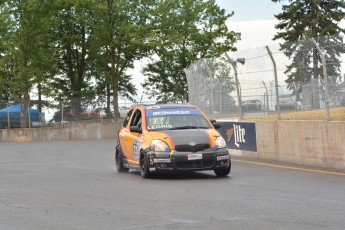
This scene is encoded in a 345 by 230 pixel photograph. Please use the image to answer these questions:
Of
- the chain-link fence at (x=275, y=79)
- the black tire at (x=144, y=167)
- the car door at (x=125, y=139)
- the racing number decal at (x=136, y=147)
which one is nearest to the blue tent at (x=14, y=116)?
the chain-link fence at (x=275, y=79)

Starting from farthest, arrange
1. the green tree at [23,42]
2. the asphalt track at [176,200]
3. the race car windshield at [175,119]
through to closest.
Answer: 1. the green tree at [23,42]
2. the race car windshield at [175,119]
3. the asphalt track at [176,200]

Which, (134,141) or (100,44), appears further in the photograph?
(100,44)

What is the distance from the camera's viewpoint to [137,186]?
13.8 meters

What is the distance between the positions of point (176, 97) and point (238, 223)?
5652cm

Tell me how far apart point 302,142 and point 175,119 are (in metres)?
3.60

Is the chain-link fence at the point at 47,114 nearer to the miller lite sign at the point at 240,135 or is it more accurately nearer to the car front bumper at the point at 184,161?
the miller lite sign at the point at 240,135

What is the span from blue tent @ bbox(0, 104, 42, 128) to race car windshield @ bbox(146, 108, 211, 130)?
113 ft

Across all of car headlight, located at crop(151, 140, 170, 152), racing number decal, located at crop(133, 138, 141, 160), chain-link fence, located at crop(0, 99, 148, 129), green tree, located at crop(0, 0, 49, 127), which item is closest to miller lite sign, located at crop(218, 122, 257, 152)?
racing number decal, located at crop(133, 138, 141, 160)

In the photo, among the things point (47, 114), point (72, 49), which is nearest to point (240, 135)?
point (47, 114)

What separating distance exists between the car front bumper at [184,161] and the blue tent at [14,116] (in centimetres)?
3584

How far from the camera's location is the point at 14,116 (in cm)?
4972

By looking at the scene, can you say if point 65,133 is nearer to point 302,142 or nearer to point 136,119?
point 302,142

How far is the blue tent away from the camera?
49.4 metres

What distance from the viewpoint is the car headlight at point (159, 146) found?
14.9 m
